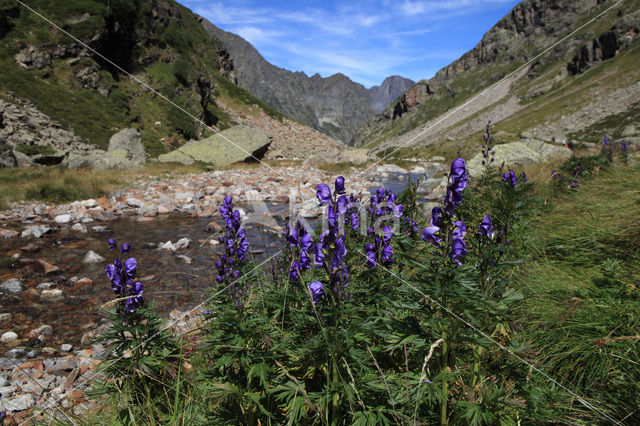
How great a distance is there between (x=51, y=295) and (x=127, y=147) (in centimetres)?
1815

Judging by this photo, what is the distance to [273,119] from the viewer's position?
5456 centimetres

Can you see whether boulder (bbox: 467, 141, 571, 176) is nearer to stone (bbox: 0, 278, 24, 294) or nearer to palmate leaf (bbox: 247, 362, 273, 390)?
palmate leaf (bbox: 247, 362, 273, 390)

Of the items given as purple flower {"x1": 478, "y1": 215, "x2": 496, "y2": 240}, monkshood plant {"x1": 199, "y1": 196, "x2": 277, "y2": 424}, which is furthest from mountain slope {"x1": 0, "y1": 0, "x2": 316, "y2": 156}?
purple flower {"x1": 478, "y1": 215, "x2": 496, "y2": 240}

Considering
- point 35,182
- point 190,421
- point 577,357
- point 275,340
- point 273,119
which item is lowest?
point 190,421

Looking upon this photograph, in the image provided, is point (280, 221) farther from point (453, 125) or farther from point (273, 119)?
point (453, 125)

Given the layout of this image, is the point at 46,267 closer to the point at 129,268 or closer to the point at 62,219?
the point at 62,219

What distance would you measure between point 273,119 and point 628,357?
56.0 meters

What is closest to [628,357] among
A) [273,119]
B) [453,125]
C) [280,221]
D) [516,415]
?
[516,415]

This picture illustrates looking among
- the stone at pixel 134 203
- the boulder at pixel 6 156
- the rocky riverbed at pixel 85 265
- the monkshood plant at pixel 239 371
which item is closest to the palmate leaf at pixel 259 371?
the monkshood plant at pixel 239 371

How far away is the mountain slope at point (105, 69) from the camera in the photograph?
2434cm

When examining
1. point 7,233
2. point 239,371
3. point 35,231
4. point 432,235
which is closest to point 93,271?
point 35,231

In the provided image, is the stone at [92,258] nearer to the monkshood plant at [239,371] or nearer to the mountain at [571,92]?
the monkshood plant at [239,371]

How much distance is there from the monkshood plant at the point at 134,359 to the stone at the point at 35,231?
8.57m

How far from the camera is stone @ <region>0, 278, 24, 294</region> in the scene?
600 centimetres
